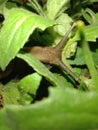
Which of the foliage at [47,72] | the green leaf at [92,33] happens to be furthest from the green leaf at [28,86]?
the green leaf at [92,33]

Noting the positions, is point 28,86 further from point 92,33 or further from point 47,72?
point 92,33

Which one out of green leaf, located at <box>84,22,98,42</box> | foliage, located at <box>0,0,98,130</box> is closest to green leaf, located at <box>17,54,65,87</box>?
foliage, located at <box>0,0,98,130</box>

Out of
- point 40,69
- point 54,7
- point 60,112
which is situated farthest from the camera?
point 54,7

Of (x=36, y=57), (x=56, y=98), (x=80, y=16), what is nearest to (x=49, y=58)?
(x=36, y=57)

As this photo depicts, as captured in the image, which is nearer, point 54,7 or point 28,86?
point 28,86

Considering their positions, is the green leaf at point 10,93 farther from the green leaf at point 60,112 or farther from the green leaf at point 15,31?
the green leaf at point 60,112

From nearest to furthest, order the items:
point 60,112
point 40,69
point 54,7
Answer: point 60,112 → point 40,69 → point 54,7

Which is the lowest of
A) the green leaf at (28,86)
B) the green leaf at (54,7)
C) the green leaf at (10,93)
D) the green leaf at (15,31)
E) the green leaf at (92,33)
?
the green leaf at (10,93)

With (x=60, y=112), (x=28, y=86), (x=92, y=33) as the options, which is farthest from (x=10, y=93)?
(x=60, y=112)
